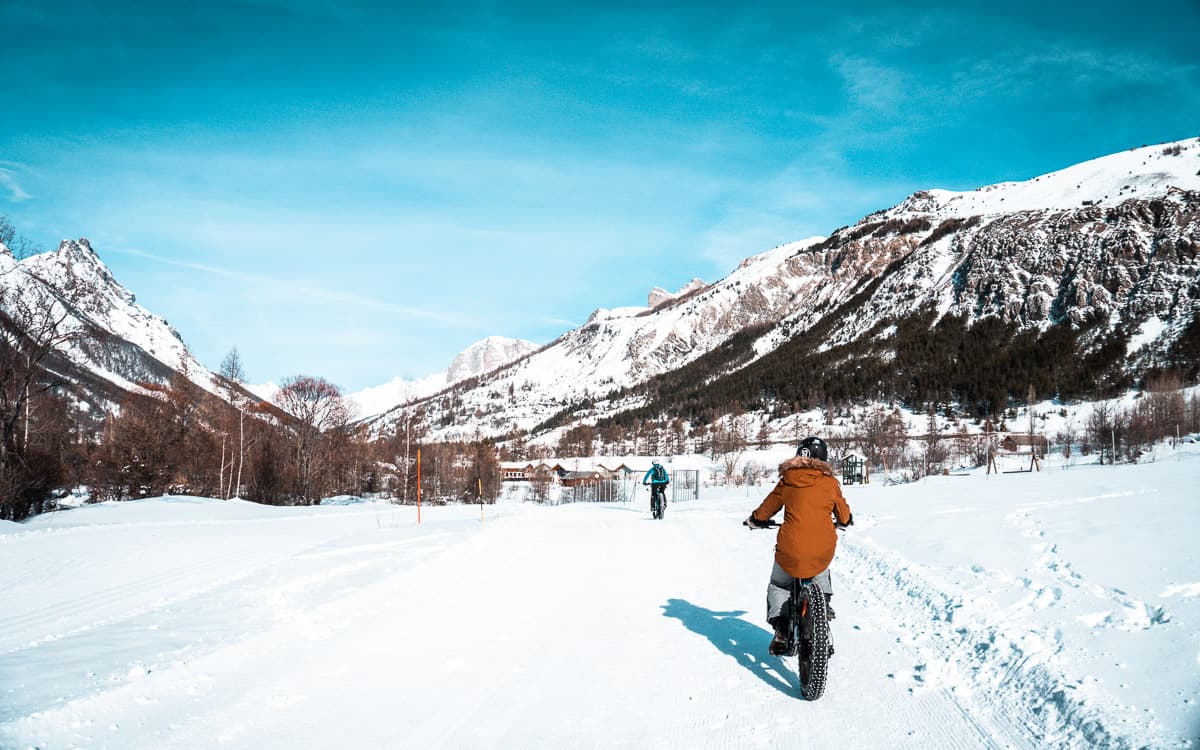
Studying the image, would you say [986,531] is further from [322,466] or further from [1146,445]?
[1146,445]

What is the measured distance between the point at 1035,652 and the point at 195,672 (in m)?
7.23

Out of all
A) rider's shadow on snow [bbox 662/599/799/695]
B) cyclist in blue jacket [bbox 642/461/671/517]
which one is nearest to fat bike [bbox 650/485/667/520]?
cyclist in blue jacket [bbox 642/461/671/517]

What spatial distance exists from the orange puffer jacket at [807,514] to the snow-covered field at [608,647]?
1.04 meters

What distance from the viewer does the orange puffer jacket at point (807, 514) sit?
5.71 meters

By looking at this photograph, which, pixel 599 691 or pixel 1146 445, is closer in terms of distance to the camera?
pixel 599 691

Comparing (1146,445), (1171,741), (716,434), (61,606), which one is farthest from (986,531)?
(716,434)

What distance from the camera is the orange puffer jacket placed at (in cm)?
571

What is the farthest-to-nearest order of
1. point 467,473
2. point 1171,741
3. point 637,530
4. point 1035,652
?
1. point 467,473
2. point 637,530
3. point 1035,652
4. point 1171,741

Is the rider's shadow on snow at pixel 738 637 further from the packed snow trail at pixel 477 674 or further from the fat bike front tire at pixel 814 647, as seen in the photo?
the fat bike front tire at pixel 814 647

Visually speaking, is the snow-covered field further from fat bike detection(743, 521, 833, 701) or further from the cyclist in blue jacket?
the cyclist in blue jacket

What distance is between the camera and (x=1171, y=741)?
397cm

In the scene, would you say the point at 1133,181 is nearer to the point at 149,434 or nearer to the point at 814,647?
the point at 149,434

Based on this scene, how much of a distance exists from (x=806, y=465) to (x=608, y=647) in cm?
271

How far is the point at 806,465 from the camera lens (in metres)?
5.89
